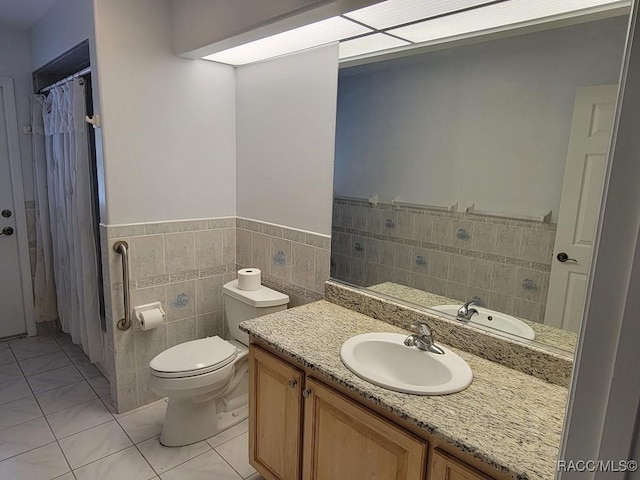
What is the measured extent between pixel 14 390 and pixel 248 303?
1734 mm

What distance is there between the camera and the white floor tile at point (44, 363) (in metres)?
2.88

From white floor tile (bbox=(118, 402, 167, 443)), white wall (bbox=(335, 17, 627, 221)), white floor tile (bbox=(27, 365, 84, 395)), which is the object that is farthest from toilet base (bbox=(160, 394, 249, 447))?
white wall (bbox=(335, 17, 627, 221))

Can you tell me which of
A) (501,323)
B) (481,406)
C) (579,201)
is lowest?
(481,406)

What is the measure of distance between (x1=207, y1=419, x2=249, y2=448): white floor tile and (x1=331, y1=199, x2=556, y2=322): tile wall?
1.08 m

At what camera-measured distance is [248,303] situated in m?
2.32

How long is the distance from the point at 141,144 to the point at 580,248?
2215 mm

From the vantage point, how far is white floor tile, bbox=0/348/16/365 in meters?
2.99

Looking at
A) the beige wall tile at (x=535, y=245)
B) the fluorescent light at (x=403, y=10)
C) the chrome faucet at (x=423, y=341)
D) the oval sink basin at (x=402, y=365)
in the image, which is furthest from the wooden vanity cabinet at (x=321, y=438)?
the fluorescent light at (x=403, y=10)

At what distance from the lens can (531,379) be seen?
140 cm

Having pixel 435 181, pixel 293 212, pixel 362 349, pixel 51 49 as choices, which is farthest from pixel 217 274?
pixel 51 49

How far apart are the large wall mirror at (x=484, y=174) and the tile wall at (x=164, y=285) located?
98 cm

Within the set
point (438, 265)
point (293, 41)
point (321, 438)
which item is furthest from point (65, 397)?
point (293, 41)

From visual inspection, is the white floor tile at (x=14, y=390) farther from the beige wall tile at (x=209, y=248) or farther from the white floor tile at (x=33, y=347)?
the beige wall tile at (x=209, y=248)

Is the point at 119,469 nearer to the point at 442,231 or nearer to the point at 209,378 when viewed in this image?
the point at 209,378
